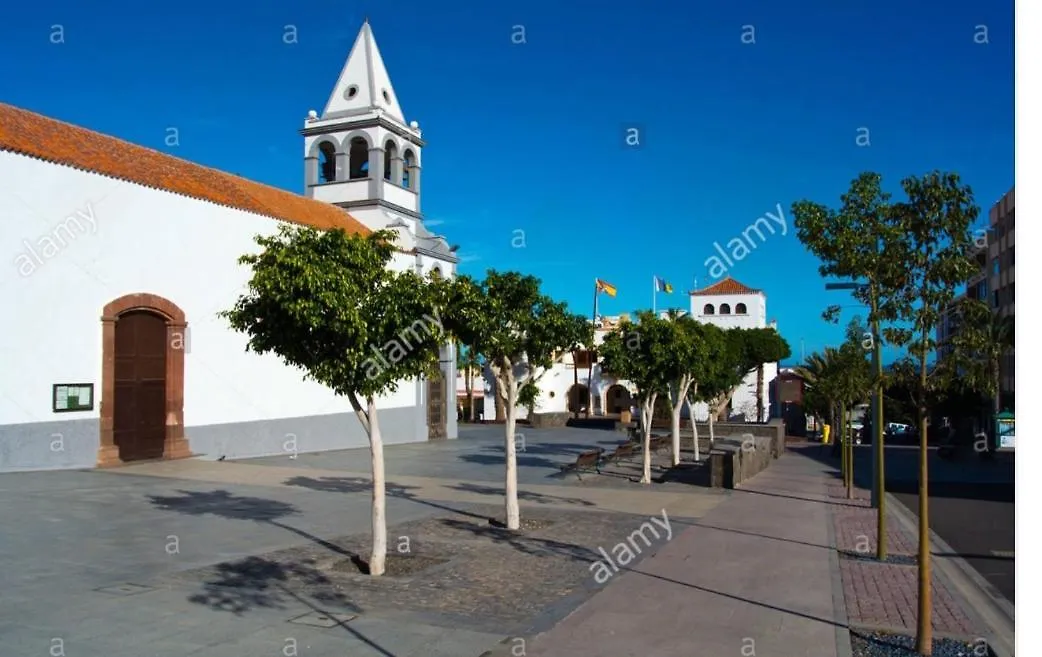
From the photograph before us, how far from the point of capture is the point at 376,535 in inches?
392

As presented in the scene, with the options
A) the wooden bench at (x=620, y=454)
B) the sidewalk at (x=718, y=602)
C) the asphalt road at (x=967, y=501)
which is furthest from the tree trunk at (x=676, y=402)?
the sidewalk at (x=718, y=602)

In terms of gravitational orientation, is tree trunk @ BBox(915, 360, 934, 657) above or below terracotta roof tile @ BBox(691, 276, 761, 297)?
below

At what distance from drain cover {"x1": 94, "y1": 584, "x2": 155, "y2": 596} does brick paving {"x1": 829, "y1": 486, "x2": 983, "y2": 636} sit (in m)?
7.30

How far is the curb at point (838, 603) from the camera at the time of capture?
7321 mm

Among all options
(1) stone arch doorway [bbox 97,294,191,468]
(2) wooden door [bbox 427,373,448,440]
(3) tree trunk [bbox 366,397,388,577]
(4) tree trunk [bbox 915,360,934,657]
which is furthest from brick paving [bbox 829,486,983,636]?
(2) wooden door [bbox 427,373,448,440]

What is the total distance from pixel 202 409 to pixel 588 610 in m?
17.5

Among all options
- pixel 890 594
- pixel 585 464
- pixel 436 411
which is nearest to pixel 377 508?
pixel 890 594

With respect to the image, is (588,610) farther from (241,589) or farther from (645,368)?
(645,368)

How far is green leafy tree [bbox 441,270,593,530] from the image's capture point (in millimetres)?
12531

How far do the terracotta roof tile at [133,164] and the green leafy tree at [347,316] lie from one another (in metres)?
6.10

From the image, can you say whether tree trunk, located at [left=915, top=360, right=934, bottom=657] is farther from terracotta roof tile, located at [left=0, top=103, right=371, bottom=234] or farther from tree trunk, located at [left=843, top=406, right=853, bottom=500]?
tree trunk, located at [left=843, top=406, right=853, bottom=500]

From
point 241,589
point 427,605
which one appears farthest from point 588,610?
point 241,589

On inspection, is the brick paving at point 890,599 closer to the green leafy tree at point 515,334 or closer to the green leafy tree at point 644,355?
the green leafy tree at point 515,334

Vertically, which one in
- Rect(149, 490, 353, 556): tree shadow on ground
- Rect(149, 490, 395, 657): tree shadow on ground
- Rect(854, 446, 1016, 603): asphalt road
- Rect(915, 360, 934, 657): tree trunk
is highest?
Rect(915, 360, 934, 657): tree trunk
